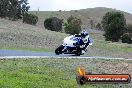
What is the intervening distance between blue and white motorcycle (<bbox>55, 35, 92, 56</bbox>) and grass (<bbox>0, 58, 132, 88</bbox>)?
145cm

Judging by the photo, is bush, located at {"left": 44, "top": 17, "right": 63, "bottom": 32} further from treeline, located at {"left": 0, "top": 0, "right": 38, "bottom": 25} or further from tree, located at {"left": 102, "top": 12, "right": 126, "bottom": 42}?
tree, located at {"left": 102, "top": 12, "right": 126, "bottom": 42}

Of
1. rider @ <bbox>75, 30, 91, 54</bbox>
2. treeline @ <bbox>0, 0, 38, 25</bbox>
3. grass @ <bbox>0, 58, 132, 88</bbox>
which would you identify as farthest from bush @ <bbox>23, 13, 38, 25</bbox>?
grass @ <bbox>0, 58, 132, 88</bbox>

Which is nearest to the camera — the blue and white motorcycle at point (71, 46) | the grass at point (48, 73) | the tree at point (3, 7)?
the grass at point (48, 73)

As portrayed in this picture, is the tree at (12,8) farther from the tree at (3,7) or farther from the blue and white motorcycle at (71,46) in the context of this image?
the blue and white motorcycle at (71,46)

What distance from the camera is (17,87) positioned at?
1698 cm

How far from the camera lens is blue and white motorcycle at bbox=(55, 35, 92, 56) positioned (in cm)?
3168

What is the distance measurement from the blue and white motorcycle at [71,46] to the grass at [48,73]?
1.45 metres

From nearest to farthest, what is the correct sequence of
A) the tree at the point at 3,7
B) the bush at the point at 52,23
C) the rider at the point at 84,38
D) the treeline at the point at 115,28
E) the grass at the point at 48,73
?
1. the grass at the point at 48,73
2. the rider at the point at 84,38
3. the tree at the point at 3,7
4. the treeline at the point at 115,28
5. the bush at the point at 52,23

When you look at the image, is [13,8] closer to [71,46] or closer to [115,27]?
[115,27]

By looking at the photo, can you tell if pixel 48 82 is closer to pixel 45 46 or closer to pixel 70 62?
pixel 70 62

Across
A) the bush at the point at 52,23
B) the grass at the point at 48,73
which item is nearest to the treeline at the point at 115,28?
the bush at the point at 52,23

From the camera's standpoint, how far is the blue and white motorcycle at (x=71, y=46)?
3168 centimetres

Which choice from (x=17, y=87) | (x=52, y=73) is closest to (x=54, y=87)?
(x=17, y=87)

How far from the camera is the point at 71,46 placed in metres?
32.2
